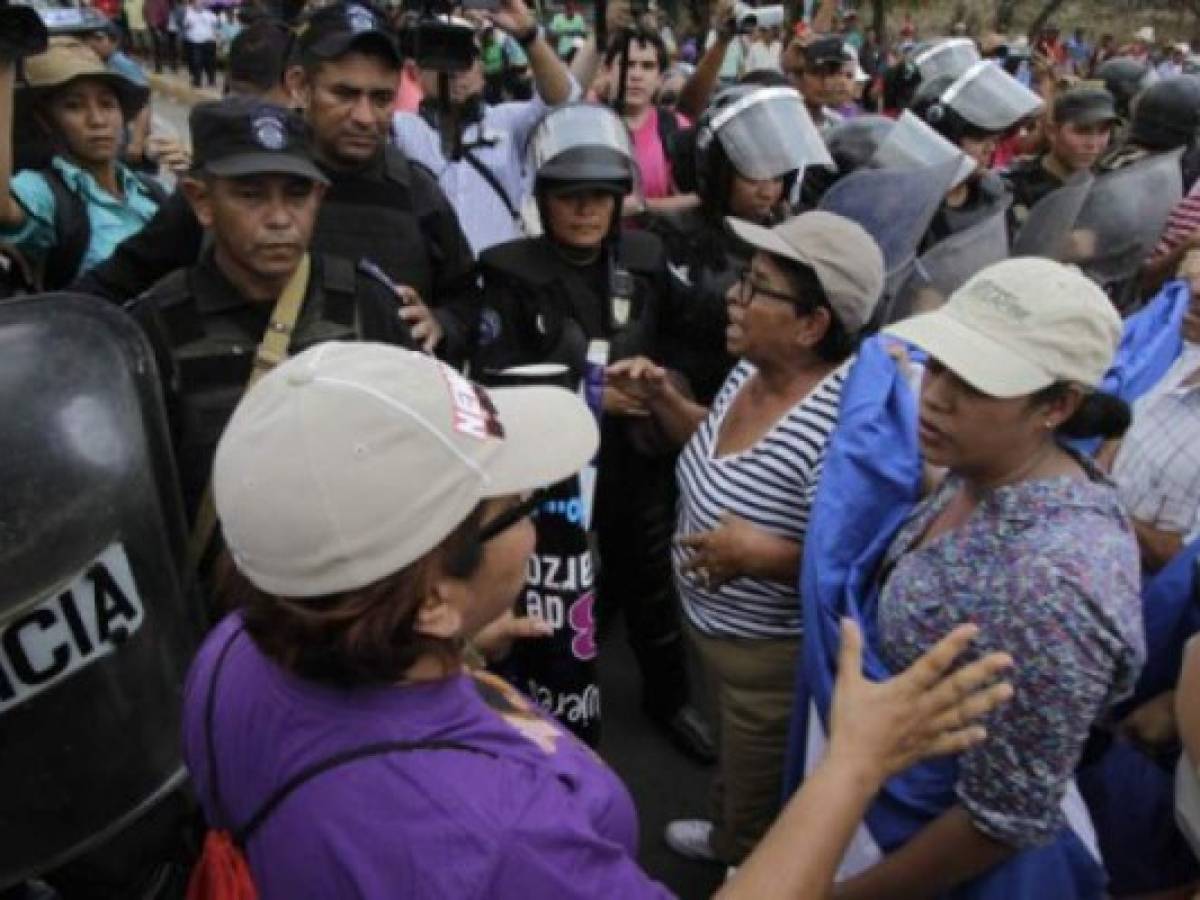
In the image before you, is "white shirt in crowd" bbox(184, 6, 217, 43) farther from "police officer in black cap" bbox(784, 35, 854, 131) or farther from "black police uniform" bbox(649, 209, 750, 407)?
"black police uniform" bbox(649, 209, 750, 407)

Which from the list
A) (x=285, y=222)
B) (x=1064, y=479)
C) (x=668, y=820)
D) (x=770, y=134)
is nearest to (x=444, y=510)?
(x=1064, y=479)

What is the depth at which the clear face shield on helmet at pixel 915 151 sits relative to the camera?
11.5 ft

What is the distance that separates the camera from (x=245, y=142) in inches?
85.1

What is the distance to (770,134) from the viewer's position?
3.32 meters

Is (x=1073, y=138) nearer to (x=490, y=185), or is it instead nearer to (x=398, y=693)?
(x=490, y=185)

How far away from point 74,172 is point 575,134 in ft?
5.07

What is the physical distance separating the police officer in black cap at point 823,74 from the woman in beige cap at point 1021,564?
3654 mm

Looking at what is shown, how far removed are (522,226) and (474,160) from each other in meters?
0.39

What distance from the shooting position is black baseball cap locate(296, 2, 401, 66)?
8.91ft

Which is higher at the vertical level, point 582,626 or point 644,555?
point 582,626

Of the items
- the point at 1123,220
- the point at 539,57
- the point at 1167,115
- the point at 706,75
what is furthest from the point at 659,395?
the point at 706,75

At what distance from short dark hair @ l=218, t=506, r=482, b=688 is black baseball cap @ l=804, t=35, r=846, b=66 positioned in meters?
4.62

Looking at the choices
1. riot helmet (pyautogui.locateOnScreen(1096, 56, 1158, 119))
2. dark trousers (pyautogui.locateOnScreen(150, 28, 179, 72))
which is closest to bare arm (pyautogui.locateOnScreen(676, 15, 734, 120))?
riot helmet (pyautogui.locateOnScreen(1096, 56, 1158, 119))

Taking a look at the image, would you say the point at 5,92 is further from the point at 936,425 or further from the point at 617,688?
the point at 617,688
